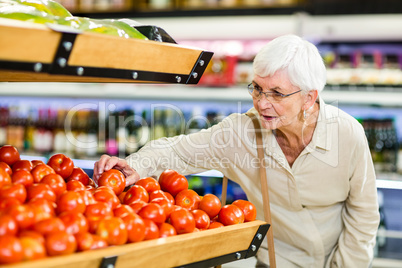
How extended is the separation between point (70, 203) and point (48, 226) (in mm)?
136

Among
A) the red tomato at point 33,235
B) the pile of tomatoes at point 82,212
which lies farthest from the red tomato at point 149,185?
the red tomato at point 33,235

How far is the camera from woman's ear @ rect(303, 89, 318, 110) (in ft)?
5.63

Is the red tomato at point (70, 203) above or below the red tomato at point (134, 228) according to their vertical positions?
above

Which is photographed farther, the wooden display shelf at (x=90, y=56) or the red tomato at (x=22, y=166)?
the red tomato at (x=22, y=166)

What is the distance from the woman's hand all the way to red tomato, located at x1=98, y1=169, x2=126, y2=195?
0.26ft

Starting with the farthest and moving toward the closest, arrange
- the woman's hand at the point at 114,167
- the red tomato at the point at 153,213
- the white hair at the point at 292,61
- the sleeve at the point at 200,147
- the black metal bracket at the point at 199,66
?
the sleeve at the point at 200,147, the white hair at the point at 292,61, the woman's hand at the point at 114,167, the black metal bracket at the point at 199,66, the red tomato at the point at 153,213

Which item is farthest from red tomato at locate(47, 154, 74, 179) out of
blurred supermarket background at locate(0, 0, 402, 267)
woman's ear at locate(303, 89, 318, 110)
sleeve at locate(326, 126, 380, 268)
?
blurred supermarket background at locate(0, 0, 402, 267)

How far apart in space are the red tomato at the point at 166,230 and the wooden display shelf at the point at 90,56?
0.38 meters

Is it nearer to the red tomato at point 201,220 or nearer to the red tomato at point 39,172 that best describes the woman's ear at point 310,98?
the red tomato at point 201,220

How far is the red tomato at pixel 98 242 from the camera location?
0.95 meters

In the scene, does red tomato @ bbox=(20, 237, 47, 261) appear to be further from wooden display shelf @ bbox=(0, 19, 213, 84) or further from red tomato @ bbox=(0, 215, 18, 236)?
wooden display shelf @ bbox=(0, 19, 213, 84)

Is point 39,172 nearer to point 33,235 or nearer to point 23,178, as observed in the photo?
point 23,178

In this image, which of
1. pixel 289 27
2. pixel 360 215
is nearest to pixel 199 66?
pixel 360 215

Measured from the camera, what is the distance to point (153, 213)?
115 cm
